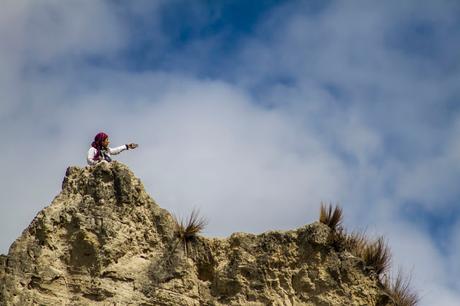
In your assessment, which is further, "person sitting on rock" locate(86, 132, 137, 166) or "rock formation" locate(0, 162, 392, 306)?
"person sitting on rock" locate(86, 132, 137, 166)

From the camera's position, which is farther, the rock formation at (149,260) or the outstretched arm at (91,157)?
the outstretched arm at (91,157)

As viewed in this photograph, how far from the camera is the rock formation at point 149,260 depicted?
13.2m

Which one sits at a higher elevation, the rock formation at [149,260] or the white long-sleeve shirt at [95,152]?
the white long-sleeve shirt at [95,152]

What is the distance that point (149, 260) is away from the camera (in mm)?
13656

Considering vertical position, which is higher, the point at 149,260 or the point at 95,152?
the point at 95,152

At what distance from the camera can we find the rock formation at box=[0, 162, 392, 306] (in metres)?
13.2

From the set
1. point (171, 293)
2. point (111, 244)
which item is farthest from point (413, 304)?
point (111, 244)

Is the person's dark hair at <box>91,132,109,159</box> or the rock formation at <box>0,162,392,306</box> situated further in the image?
the person's dark hair at <box>91,132,109,159</box>

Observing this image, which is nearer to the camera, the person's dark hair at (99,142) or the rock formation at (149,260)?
the rock formation at (149,260)

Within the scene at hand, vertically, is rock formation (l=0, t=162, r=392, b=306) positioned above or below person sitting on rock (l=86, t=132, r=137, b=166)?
below

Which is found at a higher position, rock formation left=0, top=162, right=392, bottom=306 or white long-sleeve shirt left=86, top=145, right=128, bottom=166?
white long-sleeve shirt left=86, top=145, right=128, bottom=166

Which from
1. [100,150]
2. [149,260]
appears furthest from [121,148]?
[149,260]

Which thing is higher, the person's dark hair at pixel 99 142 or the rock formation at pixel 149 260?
the person's dark hair at pixel 99 142

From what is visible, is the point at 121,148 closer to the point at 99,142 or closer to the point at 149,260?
the point at 99,142
